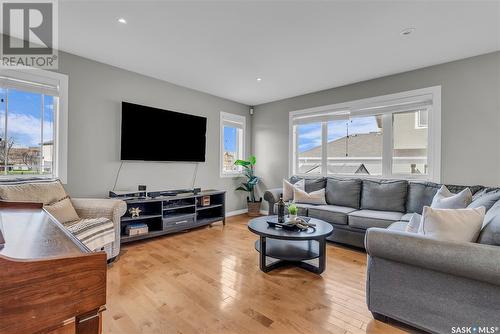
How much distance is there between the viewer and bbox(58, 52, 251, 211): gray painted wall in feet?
10.1

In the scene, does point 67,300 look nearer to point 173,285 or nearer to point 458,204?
point 173,285

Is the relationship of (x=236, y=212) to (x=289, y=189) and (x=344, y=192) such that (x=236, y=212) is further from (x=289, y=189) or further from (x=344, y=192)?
(x=344, y=192)

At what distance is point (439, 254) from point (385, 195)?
2110 mm

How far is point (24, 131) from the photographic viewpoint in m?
2.80

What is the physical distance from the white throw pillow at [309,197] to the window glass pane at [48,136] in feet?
11.3

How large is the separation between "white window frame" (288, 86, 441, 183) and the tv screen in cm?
191

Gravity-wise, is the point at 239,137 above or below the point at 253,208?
above

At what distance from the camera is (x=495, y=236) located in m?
1.42

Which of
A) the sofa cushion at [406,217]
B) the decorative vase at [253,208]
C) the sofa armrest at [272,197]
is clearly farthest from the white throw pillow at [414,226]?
the decorative vase at [253,208]

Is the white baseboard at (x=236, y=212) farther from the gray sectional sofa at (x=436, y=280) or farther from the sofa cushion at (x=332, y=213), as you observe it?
the gray sectional sofa at (x=436, y=280)

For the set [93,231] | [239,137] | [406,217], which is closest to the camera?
[93,231]

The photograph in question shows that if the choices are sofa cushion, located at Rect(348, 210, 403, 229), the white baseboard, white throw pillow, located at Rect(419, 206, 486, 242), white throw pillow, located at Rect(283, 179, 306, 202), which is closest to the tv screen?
the white baseboard

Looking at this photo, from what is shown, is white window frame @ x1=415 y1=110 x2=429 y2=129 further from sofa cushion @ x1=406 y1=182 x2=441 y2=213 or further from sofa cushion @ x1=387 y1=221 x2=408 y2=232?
sofa cushion @ x1=387 y1=221 x2=408 y2=232

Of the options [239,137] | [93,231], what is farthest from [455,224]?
[239,137]
